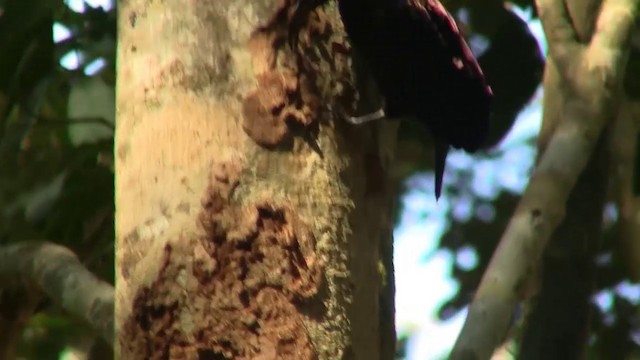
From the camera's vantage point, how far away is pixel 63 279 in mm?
1459

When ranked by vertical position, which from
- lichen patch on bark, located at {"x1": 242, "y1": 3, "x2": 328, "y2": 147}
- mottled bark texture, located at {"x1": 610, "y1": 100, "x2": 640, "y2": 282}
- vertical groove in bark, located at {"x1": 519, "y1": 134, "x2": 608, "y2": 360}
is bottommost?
mottled bark texture, located at {"x1": 610, "y1": 100, "x2": 640, "y2": 282}

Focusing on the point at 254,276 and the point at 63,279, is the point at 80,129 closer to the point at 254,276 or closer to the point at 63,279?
the point at 63,279

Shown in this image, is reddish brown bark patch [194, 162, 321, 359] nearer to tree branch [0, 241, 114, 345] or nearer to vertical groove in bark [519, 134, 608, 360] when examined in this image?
tree branch [0, 241, 114, 345]

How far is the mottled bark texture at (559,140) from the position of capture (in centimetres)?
125

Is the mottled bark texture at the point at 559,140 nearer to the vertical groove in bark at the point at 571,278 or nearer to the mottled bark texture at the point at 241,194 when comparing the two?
the vertical groove in bark at the point at 571,278

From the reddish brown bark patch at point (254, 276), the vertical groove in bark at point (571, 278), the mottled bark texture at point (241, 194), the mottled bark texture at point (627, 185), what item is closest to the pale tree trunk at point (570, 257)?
the vertical groove in bark at point (571, 278)

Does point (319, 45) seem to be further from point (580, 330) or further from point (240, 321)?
point (580, 330)

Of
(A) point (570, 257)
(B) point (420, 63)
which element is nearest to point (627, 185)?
(A) point (570, 257)

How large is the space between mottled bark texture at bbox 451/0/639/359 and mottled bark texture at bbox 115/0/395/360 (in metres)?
0.14

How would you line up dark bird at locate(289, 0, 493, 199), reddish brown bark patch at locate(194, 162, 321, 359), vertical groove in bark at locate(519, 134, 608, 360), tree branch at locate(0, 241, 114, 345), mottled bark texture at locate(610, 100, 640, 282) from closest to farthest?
1. reddish brown bark patch at locate(194, 162, 321, 359)
2. dark bird at locate(289, 0, 493, 199)
3. tree branch at locate(0, 241, 114, 345)
4. vertical groove in bark at locate(519, 134, 608, 360)
5. mottled bark texture at locate(610, 100, 640, 282)

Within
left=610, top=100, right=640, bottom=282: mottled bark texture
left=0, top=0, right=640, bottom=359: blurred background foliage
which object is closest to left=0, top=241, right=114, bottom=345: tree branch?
left=0, top=0, right=640, bottom=359: blurred background foliage

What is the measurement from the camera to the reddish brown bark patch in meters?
1.01

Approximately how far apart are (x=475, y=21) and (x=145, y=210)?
4.02 feet

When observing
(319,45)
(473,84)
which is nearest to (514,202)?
(473,84)
